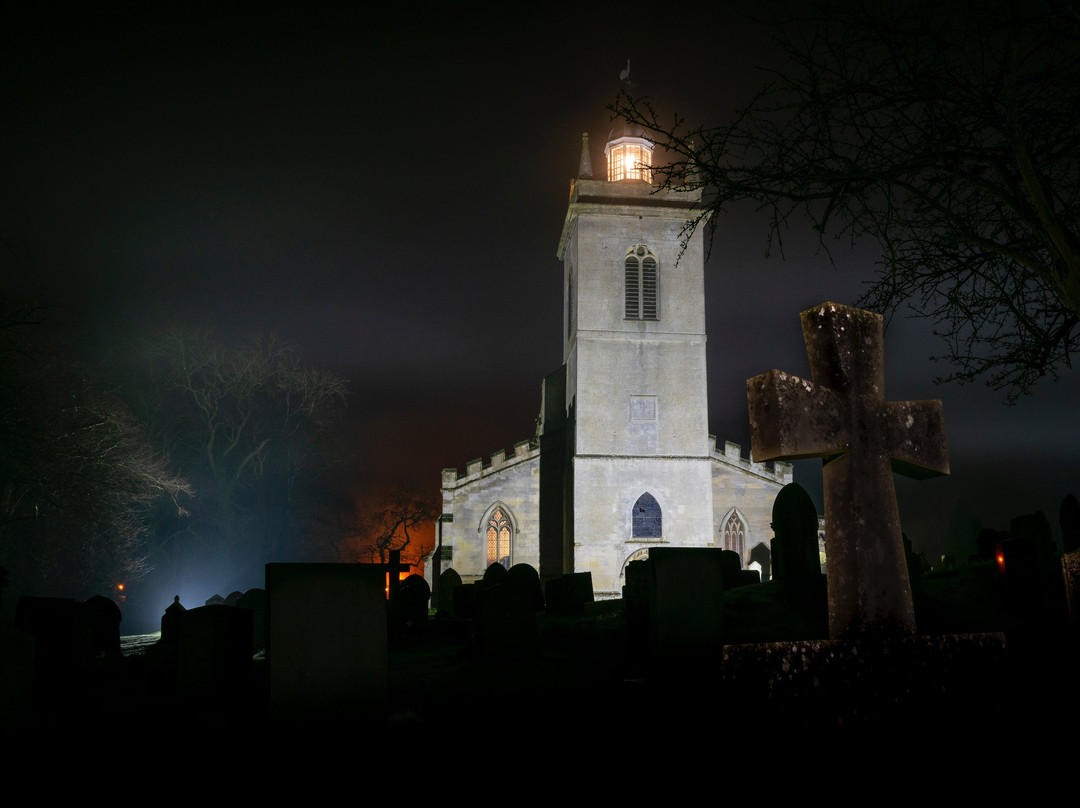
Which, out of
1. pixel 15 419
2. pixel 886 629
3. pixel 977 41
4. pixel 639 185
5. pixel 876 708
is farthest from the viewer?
pixel 639 185

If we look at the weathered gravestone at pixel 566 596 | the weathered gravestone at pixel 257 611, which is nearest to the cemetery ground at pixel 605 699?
the weathered gravestone at pixel 257 611

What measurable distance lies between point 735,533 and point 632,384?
683 centimetres

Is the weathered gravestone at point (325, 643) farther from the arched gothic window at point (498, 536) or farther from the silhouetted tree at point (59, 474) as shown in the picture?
the arched gothic window at point (498, 536)

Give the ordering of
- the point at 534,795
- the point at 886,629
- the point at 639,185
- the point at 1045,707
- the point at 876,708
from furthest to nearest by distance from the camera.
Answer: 1. the point at 639,185
2. the point at 1045,707
3. the point at 886,629
4. the point at 876,708
5. the point at 534,795

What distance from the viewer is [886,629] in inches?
164

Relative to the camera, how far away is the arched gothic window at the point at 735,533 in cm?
2942

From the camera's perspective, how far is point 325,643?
563 cm

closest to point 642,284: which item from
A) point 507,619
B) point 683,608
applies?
point 507,619

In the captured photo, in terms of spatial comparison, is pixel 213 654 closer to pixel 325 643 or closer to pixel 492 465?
pixel 325 643

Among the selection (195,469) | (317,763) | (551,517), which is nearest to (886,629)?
(317,763)

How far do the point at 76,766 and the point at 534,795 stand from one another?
A: 9.12 feet

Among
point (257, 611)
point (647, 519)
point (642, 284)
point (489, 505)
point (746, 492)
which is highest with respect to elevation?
point (642, 284)

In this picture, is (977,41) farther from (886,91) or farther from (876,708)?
(876,708)

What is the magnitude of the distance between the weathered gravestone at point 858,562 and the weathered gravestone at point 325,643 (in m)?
2.94
